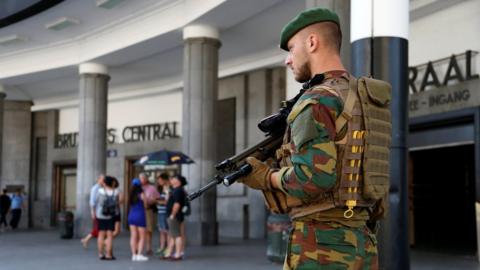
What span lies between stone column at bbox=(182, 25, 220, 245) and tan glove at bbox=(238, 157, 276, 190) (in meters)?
13.9

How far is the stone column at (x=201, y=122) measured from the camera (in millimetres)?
16844

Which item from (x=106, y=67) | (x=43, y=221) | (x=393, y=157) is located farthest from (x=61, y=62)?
(x=393, y=157)

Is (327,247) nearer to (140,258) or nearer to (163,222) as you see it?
(140,258)

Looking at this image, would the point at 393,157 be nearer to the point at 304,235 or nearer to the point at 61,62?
the point at 304,235

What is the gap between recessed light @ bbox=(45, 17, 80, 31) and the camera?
62.1 ft

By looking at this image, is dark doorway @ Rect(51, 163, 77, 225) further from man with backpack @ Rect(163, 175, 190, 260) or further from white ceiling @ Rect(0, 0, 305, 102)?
man with backpack @ Rect(163, 175, 190, 260)

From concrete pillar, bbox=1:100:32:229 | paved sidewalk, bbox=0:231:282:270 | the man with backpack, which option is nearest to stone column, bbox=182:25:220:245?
paved sidewalk, bbox=0:231:282:270

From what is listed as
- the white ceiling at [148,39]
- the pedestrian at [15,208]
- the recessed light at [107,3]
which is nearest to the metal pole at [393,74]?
the white ceiling at [148,39]

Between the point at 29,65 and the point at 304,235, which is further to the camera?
the point at 29,65

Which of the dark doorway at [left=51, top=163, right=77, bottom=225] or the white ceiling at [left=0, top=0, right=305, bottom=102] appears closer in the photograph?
the white ceiling at [left=0, top=0, right=305, bottom=102]

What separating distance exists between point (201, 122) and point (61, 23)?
589 cm

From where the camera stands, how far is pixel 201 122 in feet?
55.4

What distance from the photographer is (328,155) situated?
2662mm

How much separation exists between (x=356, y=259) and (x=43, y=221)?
2769 centimetres
